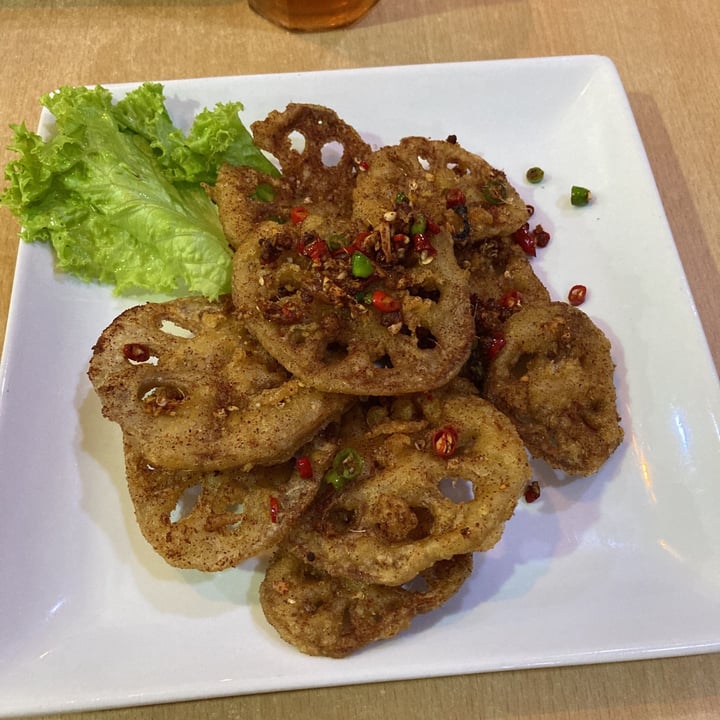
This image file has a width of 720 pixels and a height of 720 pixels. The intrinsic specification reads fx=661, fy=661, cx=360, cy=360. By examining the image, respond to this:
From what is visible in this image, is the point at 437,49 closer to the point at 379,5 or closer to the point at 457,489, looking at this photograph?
the point at 379,5

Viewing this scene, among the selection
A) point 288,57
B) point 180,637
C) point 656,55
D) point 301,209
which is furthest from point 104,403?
point 656,55

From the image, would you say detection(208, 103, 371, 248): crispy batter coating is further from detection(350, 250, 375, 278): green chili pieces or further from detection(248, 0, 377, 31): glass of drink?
detection(248, 0, 377, 31): glass of drink

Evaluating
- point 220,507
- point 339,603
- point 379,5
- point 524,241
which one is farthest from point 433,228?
point 379,5

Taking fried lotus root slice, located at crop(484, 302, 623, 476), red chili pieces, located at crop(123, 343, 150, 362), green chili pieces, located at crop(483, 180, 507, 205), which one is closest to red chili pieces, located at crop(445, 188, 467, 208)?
green chili pieces, located at crop(483, 180, 507, 205)

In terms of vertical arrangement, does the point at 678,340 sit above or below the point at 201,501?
above

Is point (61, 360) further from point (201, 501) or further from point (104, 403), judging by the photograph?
point (201, 501)
